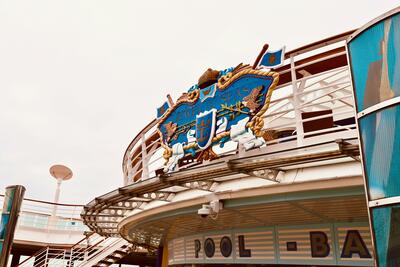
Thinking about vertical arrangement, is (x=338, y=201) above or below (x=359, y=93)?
below

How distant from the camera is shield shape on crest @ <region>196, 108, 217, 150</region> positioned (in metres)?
7.86

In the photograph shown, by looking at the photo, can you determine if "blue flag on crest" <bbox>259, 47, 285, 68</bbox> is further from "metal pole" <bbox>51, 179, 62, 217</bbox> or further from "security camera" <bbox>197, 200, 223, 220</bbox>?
"metal pole" <bbox>51, 179, 62, 217</bbox>

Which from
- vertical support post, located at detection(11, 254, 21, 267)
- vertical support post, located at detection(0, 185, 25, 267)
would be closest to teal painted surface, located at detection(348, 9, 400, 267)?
vertical support post, located at detection(0, 185, 25, 267)

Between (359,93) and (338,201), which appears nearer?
(359,93)

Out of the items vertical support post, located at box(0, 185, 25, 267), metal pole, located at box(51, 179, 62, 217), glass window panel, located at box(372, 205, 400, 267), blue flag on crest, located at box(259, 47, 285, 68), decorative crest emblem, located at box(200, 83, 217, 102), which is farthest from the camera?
metal pole, located at box(51, 179, 62, 217)

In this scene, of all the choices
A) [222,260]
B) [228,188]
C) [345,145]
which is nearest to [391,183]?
[345,145]

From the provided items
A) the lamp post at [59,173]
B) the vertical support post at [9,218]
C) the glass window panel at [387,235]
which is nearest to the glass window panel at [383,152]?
the glass window panel at [387,235]

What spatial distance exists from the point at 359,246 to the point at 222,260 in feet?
11.4

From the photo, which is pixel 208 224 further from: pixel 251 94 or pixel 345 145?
pixel 345 145

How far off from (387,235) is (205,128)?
520 cm

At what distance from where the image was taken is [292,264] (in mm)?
7352

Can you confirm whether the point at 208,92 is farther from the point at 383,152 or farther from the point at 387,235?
the point at 387,235

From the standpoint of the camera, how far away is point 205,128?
26.5 feet

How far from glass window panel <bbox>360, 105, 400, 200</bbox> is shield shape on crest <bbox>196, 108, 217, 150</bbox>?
4511 millimetres
